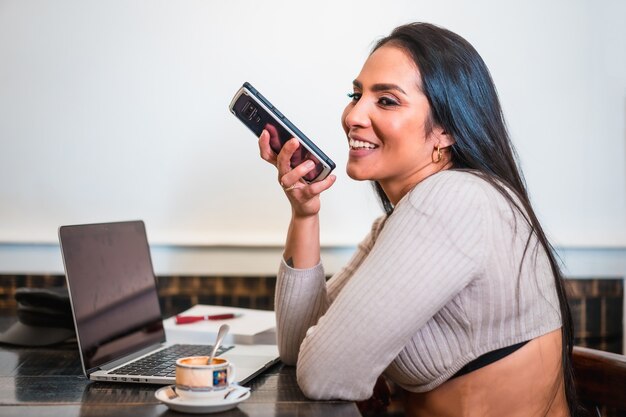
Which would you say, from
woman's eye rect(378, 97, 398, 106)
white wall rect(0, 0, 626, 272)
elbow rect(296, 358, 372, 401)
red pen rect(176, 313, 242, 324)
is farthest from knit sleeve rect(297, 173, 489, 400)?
white wall rect(0, 0, 626, 272)

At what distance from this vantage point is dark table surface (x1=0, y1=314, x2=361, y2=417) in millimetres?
935

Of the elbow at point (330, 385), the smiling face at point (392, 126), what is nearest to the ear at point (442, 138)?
the smiling face at point (392, 126)

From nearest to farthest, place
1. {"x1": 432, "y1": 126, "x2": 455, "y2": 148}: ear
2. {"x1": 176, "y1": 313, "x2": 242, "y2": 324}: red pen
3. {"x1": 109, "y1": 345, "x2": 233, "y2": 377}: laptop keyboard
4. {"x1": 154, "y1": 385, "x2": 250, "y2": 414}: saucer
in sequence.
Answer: {"x1": 154, "y1": 385, "x2": 250, "y2": 414}: saucer < {"x1": 109, "y1": 345, "x2": 233, "y2": 377}: laptop keyboard < {"x1": 432, "y1": 126, "x2": 455, "y2": 148}: ear < {"x1": 176, "y1": 313, "x2": 242, "y2": 324}: red pen

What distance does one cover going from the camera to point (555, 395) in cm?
117

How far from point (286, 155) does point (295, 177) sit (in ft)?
0.13

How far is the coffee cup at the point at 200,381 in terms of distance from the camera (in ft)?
2.97

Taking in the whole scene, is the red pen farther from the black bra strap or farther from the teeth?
the black bra strap

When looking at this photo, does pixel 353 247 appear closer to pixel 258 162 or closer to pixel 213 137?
pixel 258 162

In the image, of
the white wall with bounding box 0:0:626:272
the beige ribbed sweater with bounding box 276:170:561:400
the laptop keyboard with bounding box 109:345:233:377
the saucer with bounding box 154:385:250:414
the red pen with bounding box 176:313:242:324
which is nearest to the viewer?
the saucer with bounding box 154:385:250:414

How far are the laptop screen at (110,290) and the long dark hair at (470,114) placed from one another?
612 mm

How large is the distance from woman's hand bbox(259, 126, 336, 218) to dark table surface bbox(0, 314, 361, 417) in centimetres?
30

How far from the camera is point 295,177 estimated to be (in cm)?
121

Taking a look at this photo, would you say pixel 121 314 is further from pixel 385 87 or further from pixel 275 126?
pixel 385 87

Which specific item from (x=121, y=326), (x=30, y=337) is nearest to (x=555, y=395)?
(x=121, y=326)
